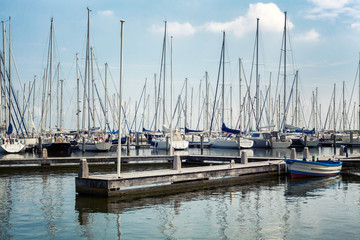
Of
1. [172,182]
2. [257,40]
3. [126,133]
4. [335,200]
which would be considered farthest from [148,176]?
[126,133]

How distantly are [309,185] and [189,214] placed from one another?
1355 cm

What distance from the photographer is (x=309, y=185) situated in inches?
1193

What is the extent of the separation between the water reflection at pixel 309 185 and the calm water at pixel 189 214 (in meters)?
0.07

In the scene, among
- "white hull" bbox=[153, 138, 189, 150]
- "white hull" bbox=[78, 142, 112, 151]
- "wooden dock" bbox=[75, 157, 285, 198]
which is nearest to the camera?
"wooden dock" bbox=[75, 157, 285, 198]

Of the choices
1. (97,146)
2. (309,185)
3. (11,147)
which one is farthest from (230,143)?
(309,185)

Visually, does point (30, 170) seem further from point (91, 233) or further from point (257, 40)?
point (257, 40)

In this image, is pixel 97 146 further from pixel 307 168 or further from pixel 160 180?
pixel 160 180

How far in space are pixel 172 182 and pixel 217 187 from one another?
11.2ft

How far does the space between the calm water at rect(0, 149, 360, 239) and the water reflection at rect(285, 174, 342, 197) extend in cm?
7

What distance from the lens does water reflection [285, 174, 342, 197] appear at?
87.7ft

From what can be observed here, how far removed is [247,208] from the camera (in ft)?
71.3

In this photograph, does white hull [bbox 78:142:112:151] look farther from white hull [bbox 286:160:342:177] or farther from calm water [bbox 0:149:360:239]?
white hull [bbox 286:160:342:177]

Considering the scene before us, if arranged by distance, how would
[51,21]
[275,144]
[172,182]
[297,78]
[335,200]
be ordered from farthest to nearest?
1. [297,78]
2. [275,144]
3. [51,21]
4. [172,182]
5. [335,200]

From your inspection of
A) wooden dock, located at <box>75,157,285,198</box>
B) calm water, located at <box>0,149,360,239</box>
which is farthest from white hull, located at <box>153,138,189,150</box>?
calm water, located at <box>0,149,360,239</box>
